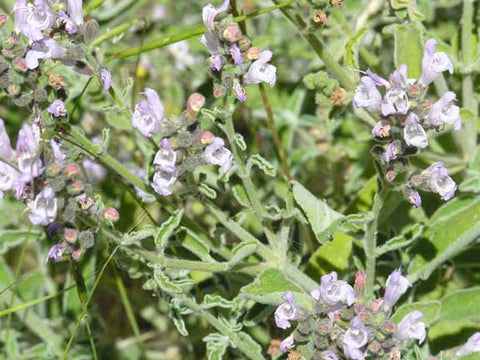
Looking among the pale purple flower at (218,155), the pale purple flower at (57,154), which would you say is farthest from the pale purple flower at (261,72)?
the pale purple flower at (57,154)

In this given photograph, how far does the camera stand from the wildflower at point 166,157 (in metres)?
2.71

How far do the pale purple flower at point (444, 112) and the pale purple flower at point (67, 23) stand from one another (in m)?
1.23

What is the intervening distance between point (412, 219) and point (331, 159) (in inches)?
27.9

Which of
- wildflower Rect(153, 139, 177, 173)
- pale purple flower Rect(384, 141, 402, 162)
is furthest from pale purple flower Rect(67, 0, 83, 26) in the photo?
pale purple flower Rect(384, 141, 402, 162)

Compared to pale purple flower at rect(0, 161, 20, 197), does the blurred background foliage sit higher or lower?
lower

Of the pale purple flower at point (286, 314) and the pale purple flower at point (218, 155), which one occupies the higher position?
the pale purple flower at point (218, 155)

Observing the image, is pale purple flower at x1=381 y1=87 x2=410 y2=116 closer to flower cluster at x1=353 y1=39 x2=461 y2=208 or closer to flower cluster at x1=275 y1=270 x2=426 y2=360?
flower cluster at x1=353 y1=39 x2=461 y2=208

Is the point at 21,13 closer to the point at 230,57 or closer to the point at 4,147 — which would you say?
the point at 4,147

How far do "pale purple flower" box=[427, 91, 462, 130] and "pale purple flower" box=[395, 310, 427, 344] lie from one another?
0.64 m

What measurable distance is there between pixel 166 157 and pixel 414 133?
2.69 ft

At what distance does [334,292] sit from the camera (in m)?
2.71

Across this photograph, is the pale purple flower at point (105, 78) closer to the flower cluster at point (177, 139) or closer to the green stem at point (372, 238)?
the flower cluster at point (177, 139)

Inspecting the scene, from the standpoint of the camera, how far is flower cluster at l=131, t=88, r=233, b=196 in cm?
276

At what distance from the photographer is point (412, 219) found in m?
3.76
